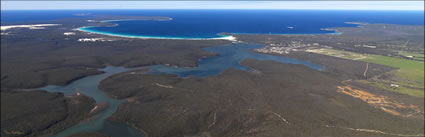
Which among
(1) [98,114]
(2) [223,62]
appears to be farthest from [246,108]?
(2) [223,62]

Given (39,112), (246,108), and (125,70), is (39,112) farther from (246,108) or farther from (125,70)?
(246,108)

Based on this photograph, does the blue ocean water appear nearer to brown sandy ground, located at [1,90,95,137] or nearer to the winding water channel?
the winding water channel

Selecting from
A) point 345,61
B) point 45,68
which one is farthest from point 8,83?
point 345,61

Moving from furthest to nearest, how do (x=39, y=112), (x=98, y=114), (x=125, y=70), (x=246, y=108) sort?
(x=125, y=70)
(x=246, y=108)
(x=98, y=114)
(x=39, y=112)

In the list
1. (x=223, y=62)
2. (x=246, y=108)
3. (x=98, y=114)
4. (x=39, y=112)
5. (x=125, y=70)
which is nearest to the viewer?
(x=39, y=112)

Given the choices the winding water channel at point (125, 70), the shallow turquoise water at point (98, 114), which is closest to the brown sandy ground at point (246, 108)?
the shallow turquoise water at point (98, 114)

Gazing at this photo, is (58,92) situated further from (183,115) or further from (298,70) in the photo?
(298,70)
